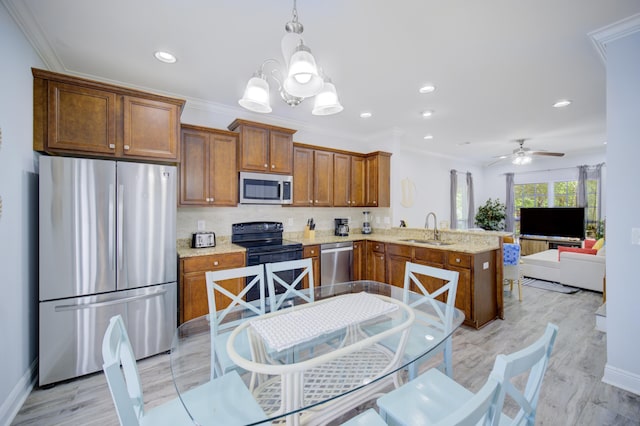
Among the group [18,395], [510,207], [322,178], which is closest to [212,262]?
[18,395]

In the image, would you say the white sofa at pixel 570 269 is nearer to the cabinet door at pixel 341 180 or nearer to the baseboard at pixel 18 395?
the cabinet door at pixel 341 180

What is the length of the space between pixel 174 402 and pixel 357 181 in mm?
3978

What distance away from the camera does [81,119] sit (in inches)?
90.4

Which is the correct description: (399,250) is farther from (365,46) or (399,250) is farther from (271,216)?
(365,46)

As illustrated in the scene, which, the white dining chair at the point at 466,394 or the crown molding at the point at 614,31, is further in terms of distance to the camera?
the crown molding at the point at 614,31

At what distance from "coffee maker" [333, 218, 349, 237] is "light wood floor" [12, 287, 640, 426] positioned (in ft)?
7.12

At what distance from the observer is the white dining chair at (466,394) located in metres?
0.77

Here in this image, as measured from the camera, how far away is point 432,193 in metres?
6.69

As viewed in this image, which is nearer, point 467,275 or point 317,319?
point 317,319

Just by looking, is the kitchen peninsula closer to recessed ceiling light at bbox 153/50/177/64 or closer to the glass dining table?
the glass dining table

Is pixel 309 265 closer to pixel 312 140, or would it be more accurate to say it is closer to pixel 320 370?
pixel 320 370

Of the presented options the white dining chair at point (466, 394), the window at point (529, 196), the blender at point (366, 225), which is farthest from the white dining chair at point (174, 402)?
the window at point (529, 196)

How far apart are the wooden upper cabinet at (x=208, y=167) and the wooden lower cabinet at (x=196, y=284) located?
719 millimetres

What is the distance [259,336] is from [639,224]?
2766mm
